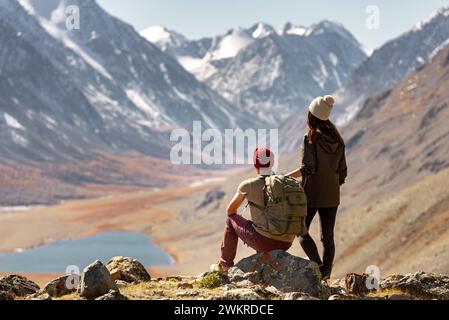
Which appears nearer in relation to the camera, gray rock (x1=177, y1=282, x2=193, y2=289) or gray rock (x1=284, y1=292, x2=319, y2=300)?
gray rock (x1=284, y1=292, x2=319, y2=300)

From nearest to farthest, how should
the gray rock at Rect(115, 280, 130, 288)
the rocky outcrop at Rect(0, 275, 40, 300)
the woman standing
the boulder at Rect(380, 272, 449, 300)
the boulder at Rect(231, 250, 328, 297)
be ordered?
1. the boulder at Rect(231, 250, 328, 297)
2. the rocky outcrop at Rect(0, 275, 40, 300)
3. the woman standing
4. the boulder at Rect(380, 272, 449, 300)
5. the gray rock at Rect(115, 280, 130, 288)

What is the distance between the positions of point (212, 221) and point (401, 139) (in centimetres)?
4502

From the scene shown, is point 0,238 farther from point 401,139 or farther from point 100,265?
point 100,265

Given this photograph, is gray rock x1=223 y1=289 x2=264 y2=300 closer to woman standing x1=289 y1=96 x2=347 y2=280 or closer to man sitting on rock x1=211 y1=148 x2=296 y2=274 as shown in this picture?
man sitting on rock x1=211 y1=148 x2=296 y2=274

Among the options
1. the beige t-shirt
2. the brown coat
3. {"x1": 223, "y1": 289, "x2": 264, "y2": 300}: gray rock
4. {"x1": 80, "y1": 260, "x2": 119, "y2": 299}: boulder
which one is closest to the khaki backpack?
the beige t-shirt

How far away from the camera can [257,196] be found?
1372cm

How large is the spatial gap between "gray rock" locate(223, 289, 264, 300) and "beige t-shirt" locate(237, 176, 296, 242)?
177 centimetres

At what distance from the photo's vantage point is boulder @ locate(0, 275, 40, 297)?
14164 mm

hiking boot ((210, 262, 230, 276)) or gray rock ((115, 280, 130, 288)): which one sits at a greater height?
hiking boot ((210, 262, 230, 276))

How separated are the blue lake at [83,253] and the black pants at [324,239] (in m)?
119

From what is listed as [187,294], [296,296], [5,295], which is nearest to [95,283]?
[187,294]

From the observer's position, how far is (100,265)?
1287 centimetres
